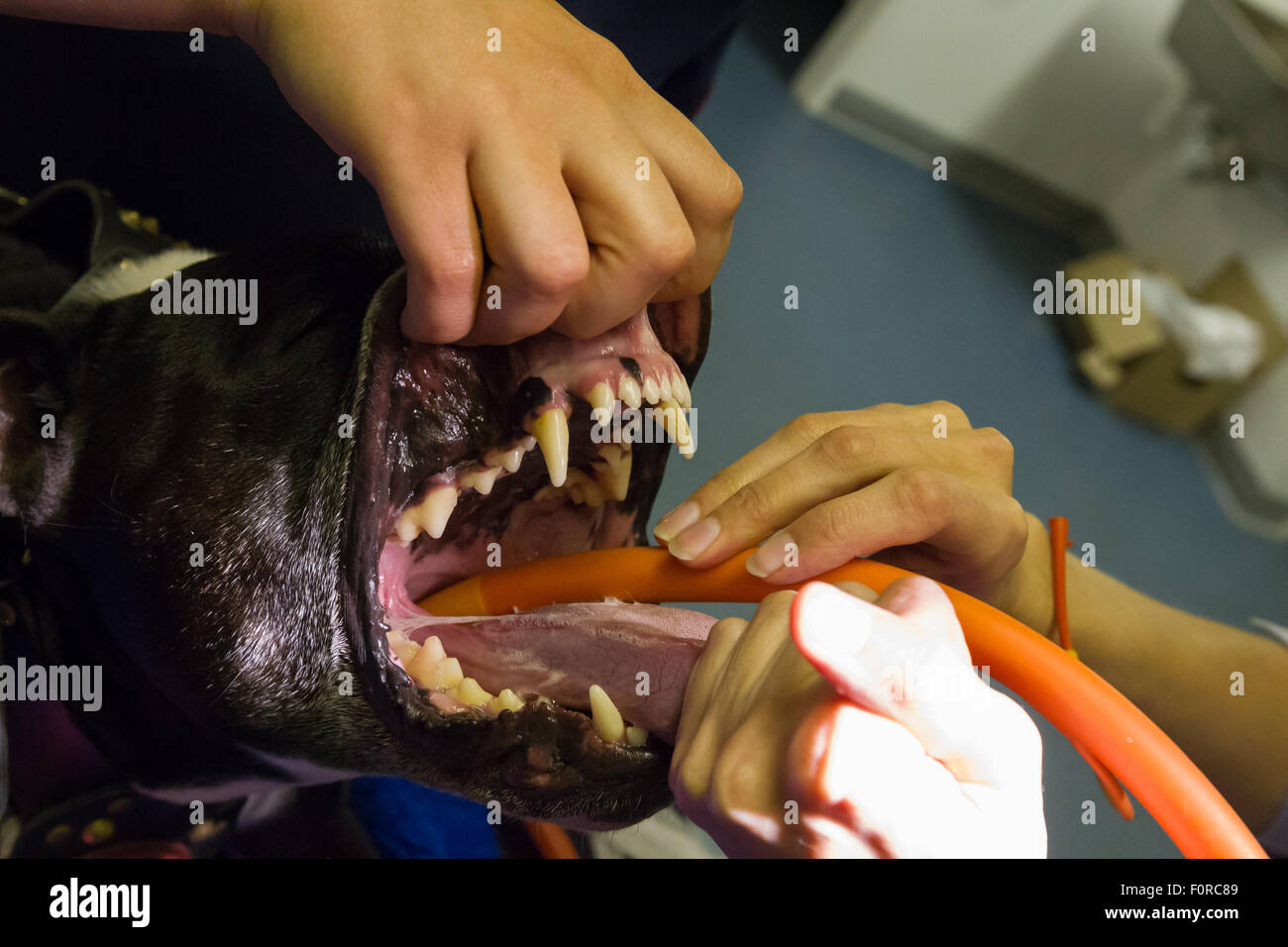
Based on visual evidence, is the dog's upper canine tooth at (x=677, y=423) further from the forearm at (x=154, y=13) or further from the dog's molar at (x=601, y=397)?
the forearm at (x=154, y=13)

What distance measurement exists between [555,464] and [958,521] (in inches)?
13.6

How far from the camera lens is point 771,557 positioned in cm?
68

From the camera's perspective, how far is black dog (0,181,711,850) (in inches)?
27.9

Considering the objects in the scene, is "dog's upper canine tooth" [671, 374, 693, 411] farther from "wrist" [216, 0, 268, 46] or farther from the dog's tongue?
"wrist" [216, 0, 268, 46]

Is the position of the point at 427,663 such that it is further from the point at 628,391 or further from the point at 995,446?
the point at 995,446

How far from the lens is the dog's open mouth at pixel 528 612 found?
0.69 metres

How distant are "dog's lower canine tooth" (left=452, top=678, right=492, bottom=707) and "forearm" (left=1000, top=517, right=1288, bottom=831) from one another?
54 cm

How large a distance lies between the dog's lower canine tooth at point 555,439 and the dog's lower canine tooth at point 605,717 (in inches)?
6.9

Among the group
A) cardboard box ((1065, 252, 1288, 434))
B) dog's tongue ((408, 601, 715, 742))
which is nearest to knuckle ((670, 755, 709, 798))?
dog's tongue ((408, 601, 715, 742))

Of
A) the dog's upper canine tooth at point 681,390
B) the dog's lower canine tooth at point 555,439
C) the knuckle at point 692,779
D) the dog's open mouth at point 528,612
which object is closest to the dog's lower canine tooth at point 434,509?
the dog's open mouth at point 528,612

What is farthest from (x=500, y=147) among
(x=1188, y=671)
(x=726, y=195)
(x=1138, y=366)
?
(x=1138, y=366)

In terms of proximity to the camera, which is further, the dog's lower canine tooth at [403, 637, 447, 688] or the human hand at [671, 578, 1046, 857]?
the dog's lower canine tooth at [403, 637, 447, 688]

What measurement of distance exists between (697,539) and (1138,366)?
39.5 inches
